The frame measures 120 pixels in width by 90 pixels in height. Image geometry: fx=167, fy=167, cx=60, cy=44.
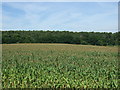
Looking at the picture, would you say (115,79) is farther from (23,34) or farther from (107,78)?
(23,34)

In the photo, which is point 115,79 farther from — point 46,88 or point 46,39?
point 46,39

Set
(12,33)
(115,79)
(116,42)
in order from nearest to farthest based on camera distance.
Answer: (115,79)
(116,42)
(12,33)

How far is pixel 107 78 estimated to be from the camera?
7648 mm

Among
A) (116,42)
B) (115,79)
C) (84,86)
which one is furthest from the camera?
(116,42)

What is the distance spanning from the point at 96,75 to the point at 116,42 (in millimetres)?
34788

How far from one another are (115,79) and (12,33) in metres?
38.9

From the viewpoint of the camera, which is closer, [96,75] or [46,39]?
[96,75]

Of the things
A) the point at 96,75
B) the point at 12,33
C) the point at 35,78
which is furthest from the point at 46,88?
the point at 12,33

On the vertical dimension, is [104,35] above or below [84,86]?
above

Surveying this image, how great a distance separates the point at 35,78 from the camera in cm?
749

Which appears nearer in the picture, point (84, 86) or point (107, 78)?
point (84, 86)

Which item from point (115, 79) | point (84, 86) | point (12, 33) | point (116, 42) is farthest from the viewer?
point (12, 33)

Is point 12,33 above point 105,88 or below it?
above

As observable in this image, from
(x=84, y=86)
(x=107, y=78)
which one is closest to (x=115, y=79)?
(x=107, y=78)
